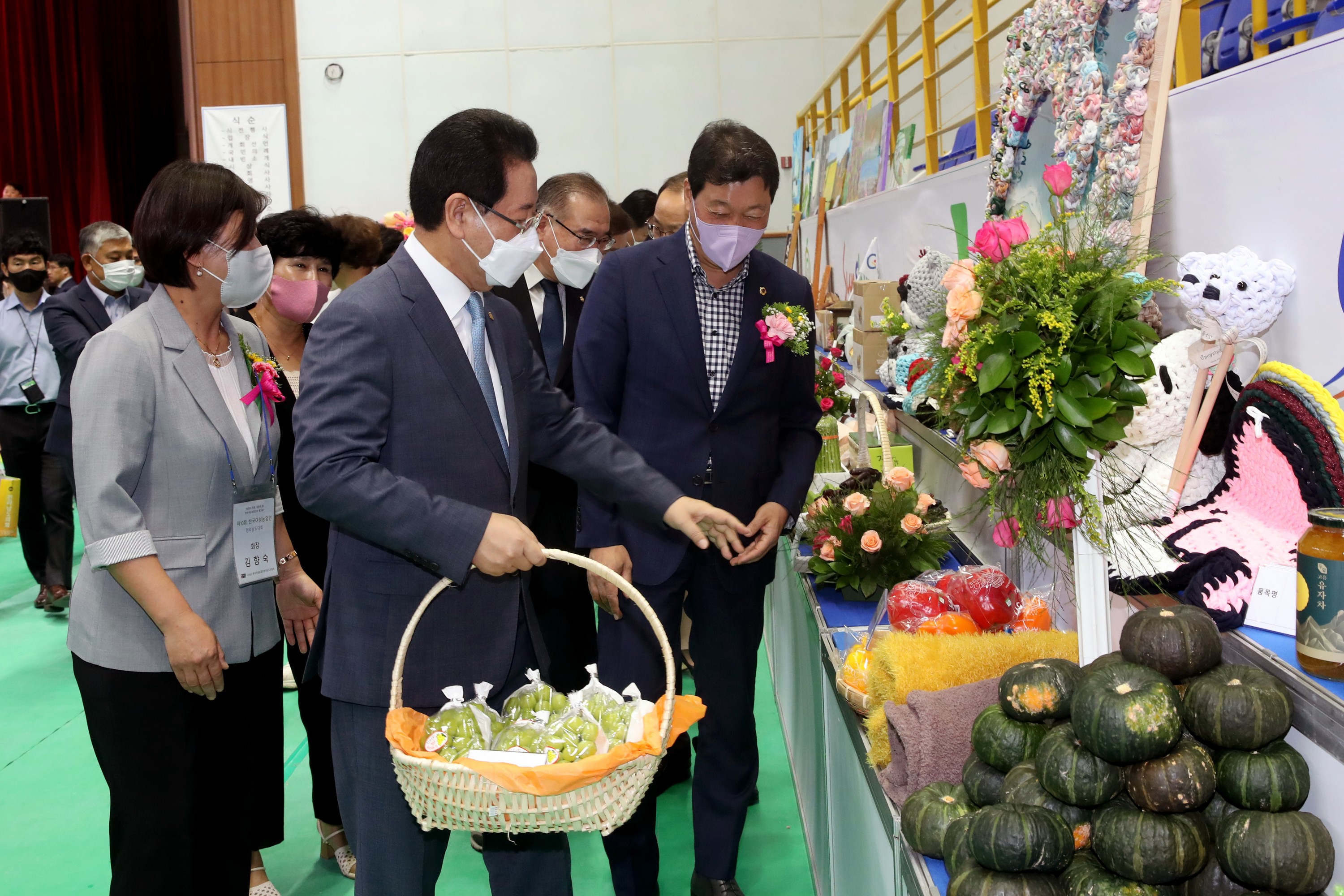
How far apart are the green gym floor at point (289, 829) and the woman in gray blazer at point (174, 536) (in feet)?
1.11

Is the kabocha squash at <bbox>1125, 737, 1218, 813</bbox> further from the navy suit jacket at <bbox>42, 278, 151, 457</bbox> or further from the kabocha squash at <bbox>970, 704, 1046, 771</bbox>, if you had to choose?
the navy suit jacket at <bbox>42, 278, 151, 457</bbox>

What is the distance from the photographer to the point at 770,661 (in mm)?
4469

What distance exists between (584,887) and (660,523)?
1428mm

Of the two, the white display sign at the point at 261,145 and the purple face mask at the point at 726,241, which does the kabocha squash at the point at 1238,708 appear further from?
the white display sign at the point at 261,145

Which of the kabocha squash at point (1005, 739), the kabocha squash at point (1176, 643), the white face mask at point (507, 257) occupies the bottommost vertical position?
the kabocha squash at point (1005, 739)

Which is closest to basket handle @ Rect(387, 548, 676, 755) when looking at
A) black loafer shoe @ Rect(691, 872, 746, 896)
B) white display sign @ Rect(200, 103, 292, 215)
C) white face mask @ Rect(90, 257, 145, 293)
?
black loafer shoe @ Rect(691, 872, 746, 896)

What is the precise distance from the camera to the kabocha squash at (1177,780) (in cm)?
132

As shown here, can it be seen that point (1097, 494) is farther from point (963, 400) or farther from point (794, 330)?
point (794, 330)

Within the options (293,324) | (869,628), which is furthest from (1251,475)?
(293,324)

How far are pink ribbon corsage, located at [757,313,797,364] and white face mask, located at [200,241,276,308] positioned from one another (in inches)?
43.6

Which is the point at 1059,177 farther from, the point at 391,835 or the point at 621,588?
the point at 391,835

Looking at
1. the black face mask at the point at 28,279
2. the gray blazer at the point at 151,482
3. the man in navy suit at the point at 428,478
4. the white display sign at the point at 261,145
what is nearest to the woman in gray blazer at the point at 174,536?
the gray blazer at the point at 151,482

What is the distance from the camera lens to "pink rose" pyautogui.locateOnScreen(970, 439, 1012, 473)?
160 centimetres

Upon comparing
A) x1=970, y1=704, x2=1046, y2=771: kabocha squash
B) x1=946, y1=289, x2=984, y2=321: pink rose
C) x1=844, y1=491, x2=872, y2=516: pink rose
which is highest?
x1=946, y1=289, x2=984, y2=321: pink rose
